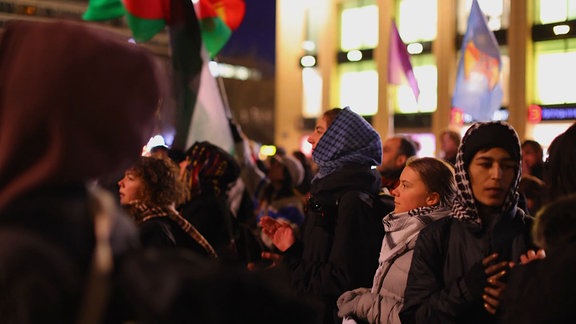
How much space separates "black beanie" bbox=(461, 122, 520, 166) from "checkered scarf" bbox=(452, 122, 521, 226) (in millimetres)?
A: 13

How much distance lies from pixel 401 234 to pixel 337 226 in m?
0.45

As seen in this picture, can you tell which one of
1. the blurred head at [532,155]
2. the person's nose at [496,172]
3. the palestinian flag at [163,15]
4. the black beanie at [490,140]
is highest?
the palestinian flag at [163,15]

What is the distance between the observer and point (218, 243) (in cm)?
632

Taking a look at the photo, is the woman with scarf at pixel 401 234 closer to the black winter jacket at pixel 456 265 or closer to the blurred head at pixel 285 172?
the black winter jacket at pixel 456 265

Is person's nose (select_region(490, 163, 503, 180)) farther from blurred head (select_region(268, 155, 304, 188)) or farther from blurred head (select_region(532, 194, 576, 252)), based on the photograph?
blurred head (select_region(268, 155, 304, 188))

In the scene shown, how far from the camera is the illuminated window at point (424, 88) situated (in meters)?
35.3

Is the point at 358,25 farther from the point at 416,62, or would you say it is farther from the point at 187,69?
the point at 187,69

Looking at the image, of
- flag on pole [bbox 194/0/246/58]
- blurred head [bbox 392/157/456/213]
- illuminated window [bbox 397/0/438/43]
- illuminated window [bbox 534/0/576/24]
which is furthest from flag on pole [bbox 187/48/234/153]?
illuminated window [bbox 397/0/438/43]

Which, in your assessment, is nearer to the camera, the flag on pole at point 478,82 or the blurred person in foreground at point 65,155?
the blurred person in foreground at point 65,155

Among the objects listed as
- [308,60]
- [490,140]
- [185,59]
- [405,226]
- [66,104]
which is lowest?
[405,226]

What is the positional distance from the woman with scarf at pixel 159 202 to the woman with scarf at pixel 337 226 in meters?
0.48

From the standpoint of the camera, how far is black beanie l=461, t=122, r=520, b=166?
3.92 meters

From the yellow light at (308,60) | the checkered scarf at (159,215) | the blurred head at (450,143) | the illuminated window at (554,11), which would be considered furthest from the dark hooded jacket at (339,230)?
the yellow light at (308,60)

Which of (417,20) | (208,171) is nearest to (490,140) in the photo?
(208,171)
